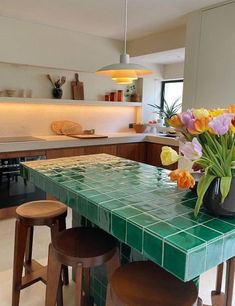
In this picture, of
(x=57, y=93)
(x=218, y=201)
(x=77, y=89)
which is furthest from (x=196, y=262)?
(x=77, y=89)

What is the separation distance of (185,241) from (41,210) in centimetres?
129

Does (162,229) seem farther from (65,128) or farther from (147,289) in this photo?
(65,128)

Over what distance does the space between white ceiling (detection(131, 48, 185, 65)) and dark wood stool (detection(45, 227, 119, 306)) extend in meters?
3.01

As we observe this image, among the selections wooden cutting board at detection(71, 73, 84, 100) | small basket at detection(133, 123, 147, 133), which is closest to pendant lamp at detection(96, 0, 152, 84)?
wooden cutting board at detection(71, 73, 84, 100)

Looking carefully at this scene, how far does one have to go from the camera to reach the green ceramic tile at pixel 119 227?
1164 mm

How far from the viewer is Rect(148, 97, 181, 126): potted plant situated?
5.04m

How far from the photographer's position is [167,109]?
16.7 ft

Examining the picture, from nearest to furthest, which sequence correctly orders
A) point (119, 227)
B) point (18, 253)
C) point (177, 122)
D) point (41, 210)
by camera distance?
point (119, 227) < point (177, 122) < point (18, 253) < point (41, 210)

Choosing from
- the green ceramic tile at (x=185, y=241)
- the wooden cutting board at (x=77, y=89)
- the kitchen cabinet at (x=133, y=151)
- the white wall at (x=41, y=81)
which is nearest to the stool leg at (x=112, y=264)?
the green ceramic tile at (x=185, y=241)

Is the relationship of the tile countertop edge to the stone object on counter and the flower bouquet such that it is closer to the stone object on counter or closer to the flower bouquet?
the stone object on counter

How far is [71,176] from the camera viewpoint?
1804 mm

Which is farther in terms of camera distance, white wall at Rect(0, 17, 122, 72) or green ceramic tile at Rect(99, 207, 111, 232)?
white wall at Rect(0, 17, 122, 72)

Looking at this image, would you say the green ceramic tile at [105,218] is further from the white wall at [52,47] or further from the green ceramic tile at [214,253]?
the white wall at [52,47]

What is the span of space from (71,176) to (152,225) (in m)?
0.84
